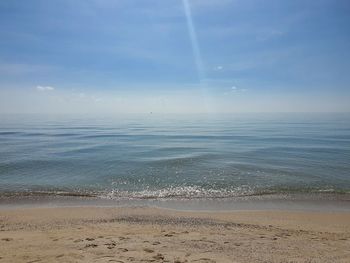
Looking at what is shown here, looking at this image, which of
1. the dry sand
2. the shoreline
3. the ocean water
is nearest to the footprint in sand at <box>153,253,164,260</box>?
the dry sand

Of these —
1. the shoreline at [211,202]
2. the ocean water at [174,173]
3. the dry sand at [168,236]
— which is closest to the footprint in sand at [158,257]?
the dry sand at [168,236]

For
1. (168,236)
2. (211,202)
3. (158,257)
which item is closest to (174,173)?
(211,202)

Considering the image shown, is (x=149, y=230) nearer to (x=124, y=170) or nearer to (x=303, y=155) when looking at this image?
(x=124, y=170)

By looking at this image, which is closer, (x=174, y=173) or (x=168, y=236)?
(x=168, y=236)

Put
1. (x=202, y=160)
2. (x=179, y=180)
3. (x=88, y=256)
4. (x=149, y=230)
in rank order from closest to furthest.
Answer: (x=88, y=256) → (x=149, y=230) → (x=179, y=180) → (x=202, y=160)

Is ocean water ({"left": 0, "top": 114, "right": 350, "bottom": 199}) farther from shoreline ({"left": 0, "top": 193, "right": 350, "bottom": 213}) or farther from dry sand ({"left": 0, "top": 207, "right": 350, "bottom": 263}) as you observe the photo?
dry sand ({"left": 0, "top": 207, "right": 350, "bottom": 263})

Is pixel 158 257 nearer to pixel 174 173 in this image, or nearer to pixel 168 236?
pixel 168 236

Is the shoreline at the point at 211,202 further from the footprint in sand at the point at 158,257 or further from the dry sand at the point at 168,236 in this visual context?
the footprint in sand at the point at 158,257

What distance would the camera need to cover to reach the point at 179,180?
65.5ft

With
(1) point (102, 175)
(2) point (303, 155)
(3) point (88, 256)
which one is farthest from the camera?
(2) point (303, 155)

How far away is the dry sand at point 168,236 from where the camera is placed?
7.72 meters

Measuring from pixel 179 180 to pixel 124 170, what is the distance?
5.20 metres

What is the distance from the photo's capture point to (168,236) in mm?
9578

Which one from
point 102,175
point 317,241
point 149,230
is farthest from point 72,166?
point 317,241
